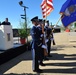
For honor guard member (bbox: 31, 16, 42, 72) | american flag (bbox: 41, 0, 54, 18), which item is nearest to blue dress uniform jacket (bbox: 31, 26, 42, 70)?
honor guard member (bbox: 31, 16, 42, 72)

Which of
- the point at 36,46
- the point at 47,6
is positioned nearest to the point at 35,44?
the point at 36,46

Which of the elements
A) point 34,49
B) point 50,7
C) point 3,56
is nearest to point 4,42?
point 3,56

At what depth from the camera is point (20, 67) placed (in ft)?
32.0

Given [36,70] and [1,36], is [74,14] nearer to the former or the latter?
[1,36]

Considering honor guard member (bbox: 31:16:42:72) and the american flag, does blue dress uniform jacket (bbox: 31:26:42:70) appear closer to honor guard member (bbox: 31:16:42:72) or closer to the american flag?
honor guard member (bbox: 31:16:42:72)

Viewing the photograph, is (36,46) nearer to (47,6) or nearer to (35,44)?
(35,44)

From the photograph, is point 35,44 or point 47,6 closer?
point 35,44

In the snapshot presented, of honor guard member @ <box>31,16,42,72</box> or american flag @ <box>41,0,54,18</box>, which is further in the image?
american flag @ <box>41,0,54,18</box>

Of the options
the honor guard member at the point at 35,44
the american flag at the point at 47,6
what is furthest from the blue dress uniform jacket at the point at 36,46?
the american flag at the point at 47,6

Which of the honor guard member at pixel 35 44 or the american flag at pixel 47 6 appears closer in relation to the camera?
the honor guard member at pixel 35 44

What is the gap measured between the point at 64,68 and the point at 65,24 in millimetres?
5037

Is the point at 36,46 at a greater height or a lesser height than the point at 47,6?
lesser

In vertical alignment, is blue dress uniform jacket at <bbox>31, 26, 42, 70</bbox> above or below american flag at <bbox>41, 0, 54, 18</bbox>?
below

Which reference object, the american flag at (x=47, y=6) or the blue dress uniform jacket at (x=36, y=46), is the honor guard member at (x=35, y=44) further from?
the american flag at (x=47, y=6)
